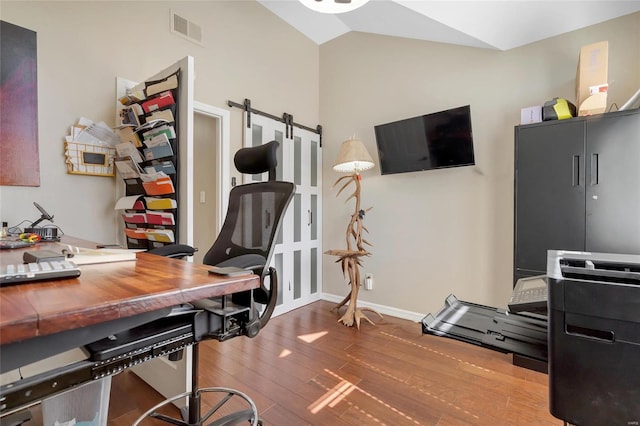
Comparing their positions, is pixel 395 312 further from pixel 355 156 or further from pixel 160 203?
pixel 160 203

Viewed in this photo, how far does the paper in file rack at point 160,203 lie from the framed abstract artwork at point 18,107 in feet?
2.18

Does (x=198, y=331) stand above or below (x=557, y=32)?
below

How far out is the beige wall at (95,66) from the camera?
185 centimetres

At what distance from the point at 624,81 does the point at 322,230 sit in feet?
10.3

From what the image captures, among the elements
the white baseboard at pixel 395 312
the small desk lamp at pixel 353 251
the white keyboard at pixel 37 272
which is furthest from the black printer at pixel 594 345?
the white baseboard at pixel 395 312

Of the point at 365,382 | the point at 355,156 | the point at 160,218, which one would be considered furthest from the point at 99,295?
the point at 355,156

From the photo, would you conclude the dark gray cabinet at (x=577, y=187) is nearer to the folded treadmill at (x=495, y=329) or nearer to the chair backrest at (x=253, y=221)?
the folded treadmill at (x=495, y=329)

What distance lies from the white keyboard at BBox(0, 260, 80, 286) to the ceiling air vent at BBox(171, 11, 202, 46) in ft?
8.25

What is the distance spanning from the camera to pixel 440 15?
2.50 m

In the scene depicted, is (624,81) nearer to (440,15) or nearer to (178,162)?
(440,15)

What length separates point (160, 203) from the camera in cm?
183

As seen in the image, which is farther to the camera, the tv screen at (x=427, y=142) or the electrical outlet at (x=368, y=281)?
the electrical outlet at (x=368, y=281)

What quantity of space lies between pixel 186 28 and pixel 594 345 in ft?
10.7

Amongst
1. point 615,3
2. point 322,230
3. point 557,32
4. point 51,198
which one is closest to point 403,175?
point 322,230
